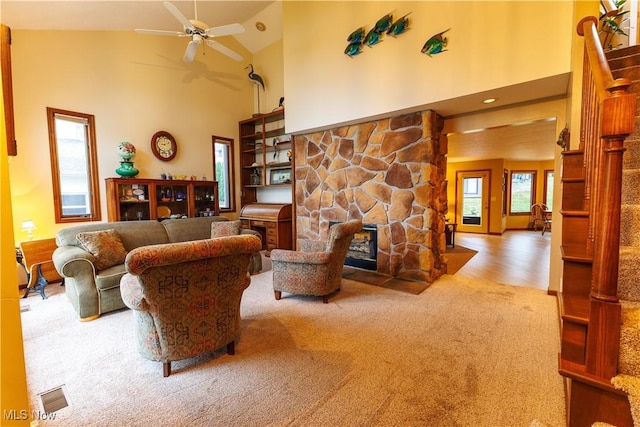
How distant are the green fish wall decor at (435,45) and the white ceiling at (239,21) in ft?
1.89

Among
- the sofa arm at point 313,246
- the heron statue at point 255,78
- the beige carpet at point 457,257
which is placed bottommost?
the beige carpet at point 457,257

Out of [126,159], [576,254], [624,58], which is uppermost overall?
[624,58]

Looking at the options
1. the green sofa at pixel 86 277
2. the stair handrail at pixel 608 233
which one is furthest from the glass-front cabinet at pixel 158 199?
the stair handrail at pixel 608 233

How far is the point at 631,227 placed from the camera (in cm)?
169

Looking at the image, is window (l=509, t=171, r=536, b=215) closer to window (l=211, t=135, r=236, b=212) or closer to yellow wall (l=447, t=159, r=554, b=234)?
yellow wall (l=447, t=159, r=554, b=234)

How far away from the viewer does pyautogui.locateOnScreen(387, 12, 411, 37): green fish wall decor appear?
11.1 ft

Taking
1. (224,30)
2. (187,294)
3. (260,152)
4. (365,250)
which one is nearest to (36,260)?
(187,294)

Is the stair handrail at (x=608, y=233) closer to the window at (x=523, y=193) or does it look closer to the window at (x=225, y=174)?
the window at (x=225, y=174)

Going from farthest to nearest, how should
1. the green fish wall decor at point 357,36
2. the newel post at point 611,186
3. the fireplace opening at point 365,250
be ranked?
the fireplace opening at point 365,250 < the green fish wall decor at point 357,36 < the newel post at point 611,186

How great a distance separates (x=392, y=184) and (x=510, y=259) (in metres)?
2.97

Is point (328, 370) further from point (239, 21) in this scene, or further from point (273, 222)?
point (239, 21)

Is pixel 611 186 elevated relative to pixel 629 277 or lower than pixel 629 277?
elevated

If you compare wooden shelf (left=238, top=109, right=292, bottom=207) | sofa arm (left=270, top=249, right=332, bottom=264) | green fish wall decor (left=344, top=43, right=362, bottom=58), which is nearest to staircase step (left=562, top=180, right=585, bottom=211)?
sofa arm (left=270, top=249, right=332, bottom=264)

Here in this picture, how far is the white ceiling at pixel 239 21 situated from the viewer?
3.23m
